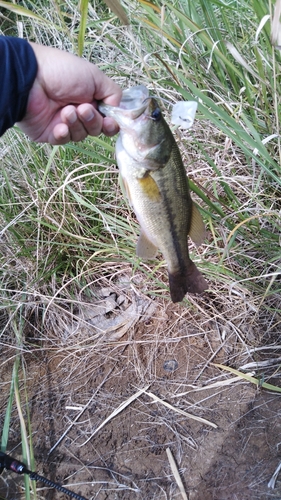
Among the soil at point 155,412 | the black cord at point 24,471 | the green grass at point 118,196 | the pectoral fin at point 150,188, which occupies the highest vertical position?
the pectoral fin at point 150,188

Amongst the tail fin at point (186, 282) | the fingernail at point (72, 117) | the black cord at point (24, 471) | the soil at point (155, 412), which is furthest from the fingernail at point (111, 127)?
the black cord at point (24, 471)

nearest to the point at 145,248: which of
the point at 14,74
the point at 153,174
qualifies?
the point at 153,174

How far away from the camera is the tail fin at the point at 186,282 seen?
5.34ft

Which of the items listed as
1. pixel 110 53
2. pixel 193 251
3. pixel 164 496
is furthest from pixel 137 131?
pixel 110 53

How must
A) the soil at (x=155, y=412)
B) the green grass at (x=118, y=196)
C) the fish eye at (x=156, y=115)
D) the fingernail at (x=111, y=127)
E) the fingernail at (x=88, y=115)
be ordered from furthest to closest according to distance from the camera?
the green grass at (x=118, y=196) < the soil at (x=155, y=412) < the fingernail at (x=111, y=127) < the fingernail at (x=88, y=115) < the fish eye at (x=156, y=115)

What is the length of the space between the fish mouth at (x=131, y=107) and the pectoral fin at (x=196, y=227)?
378mm

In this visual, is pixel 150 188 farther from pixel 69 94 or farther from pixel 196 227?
pixel 69 94

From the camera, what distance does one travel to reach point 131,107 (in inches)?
54.4

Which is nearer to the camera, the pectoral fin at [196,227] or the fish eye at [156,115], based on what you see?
the fish eye at [156,115]

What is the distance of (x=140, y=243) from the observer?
1.57 metres

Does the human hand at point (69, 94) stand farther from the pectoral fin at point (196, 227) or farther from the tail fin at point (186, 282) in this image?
the tail fin at point (186, 282)

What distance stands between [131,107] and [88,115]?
203 millimetres

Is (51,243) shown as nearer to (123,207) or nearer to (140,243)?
(123,207)

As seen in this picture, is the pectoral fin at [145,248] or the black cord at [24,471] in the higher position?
the pectoral fin at [145,248]
